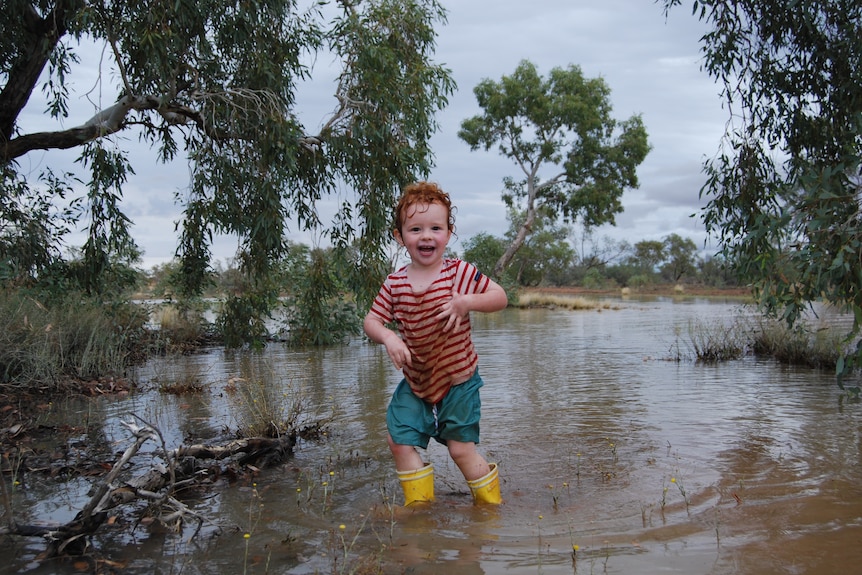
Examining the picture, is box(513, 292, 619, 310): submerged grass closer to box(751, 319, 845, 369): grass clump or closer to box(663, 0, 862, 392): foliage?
box(751, 319, 845, 369): grass clump

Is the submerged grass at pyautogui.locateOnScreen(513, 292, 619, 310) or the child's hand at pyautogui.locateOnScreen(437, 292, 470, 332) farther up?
the child's hand at pyautogui.locateOnScreen(437, 292, 470, 332)

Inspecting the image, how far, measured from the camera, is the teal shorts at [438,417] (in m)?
3.54

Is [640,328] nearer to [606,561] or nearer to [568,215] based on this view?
[606,561]

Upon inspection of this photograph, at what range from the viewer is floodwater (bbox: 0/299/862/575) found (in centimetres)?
284

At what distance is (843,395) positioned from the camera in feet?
21.2

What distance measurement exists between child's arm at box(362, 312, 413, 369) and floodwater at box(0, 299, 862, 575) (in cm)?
69

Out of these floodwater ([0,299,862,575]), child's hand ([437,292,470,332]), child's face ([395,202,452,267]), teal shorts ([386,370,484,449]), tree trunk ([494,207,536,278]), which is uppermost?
tree trunk ([494,207,536,278])

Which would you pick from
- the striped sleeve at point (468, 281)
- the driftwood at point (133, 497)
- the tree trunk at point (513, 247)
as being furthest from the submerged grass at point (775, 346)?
the tree trunk at point (513, 247)

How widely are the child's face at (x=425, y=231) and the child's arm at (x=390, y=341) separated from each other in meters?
0.39

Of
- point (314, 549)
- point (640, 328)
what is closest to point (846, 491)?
point (314, 549)

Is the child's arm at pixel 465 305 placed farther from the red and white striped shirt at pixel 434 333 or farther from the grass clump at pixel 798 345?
the grass clump at pixel 798 345

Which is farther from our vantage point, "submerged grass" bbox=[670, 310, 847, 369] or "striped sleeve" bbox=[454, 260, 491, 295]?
"submerged grass" bbox=[670, 310, 847, 369]

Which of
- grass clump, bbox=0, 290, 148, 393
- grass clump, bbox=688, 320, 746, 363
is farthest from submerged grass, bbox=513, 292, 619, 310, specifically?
grass clump, bbox=0, 290, 148, 393

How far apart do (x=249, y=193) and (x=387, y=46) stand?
2.76m
